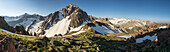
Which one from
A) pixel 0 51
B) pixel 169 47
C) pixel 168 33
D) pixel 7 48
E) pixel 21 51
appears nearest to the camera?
pixel 0 51

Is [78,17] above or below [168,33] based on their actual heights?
above

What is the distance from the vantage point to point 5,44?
5.46m

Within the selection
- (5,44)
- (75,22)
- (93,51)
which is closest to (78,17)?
(75,22)

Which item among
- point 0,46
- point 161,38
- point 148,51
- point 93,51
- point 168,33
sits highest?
point 0,46

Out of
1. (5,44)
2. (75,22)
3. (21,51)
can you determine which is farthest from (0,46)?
(75,22)

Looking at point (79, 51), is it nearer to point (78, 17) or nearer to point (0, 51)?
point (0, 51)

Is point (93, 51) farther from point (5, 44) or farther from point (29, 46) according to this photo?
point (5, 44)

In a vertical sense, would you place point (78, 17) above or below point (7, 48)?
above

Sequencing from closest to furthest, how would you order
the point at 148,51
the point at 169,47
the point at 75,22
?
the point at 169,47
the point at 148,51
the point at 75,22

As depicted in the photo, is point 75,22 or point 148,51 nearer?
point 148,51

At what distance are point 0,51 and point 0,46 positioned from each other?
35 centimetres

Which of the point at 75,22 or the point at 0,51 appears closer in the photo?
the point at 0,51

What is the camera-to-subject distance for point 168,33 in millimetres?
14812

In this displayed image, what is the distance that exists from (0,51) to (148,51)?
51.7 feet
